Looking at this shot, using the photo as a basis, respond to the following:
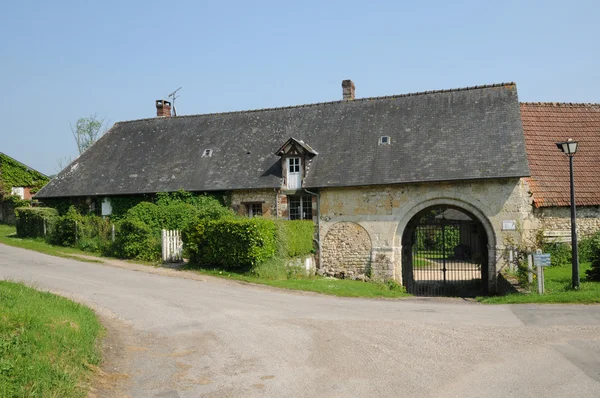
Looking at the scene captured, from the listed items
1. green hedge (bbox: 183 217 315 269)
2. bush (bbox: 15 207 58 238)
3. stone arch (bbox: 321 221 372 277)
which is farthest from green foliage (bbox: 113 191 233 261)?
bush (bbox: 15 207 58 238)

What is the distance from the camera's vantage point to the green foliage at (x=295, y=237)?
18219mm

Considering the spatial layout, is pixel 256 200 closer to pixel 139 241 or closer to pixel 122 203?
pixel 139 241

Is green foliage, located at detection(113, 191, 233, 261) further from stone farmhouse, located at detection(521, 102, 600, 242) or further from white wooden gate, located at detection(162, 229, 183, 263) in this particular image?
stone farmhouse, located at detection(521, 102, 600, 242)

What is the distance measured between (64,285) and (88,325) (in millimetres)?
6028

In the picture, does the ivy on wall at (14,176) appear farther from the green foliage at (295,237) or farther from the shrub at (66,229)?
the green foliage at (295,237)

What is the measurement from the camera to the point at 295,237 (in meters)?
19.2

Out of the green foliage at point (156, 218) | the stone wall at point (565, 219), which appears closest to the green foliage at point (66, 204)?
the green foliage at point (156, 218)

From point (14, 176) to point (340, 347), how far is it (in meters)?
33.6

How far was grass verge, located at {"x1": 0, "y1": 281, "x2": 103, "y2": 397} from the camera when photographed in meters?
6.02

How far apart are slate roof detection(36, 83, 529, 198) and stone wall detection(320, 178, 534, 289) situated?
1.72 feet

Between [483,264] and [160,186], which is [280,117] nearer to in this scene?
[160,186]

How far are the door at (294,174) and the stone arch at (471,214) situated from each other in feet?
14.7

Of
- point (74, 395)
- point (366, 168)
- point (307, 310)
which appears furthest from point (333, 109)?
point (74, 395)

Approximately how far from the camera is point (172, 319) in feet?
35.1
